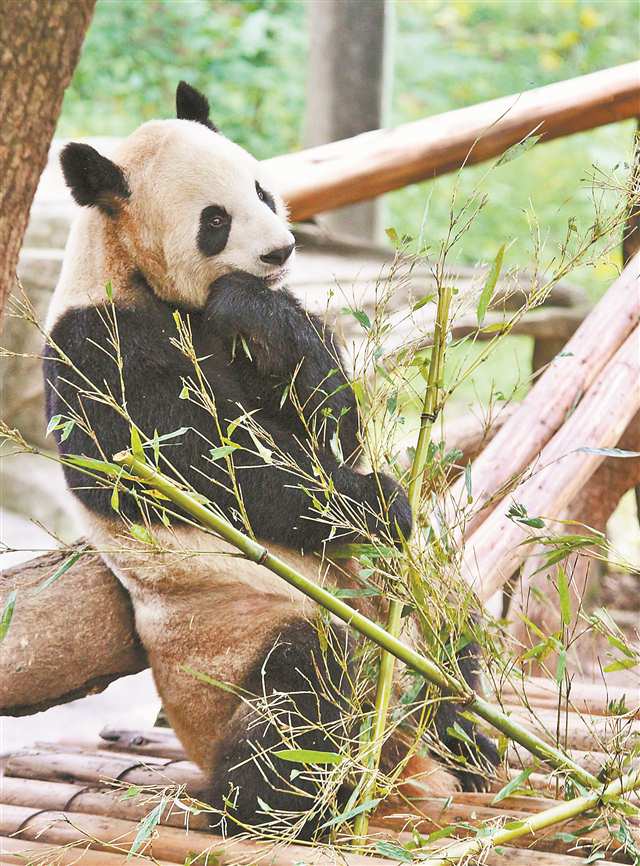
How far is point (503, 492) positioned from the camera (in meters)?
1.79

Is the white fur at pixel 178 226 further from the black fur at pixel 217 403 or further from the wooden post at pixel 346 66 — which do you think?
the wooden post at pixel 346 66

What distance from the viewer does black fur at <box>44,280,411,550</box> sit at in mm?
2012

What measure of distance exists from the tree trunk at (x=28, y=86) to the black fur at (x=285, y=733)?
2.65 feet

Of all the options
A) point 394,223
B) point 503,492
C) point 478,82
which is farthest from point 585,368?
point 478,82

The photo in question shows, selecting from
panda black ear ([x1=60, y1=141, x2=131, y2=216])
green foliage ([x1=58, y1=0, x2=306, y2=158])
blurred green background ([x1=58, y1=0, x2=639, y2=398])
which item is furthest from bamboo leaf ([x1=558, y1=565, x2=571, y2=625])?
green foliage ([x1=58, y1=0, x2=306, y2=158])

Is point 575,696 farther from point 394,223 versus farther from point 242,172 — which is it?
point 394,223

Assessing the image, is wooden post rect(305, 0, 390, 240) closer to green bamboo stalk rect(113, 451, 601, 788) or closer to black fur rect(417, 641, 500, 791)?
black fur rect(417, 641, 500, 791)

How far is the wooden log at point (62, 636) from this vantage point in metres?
2.02

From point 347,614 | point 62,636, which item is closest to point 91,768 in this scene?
point 62,636

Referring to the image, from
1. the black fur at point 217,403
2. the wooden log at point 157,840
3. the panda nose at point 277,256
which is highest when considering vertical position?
the panda nose at point 277,256

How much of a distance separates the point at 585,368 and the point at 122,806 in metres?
1.53

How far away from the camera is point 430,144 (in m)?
3.34

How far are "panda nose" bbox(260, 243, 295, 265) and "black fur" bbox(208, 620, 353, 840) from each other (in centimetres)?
72

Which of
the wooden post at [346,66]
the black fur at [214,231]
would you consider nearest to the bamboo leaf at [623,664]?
the black fur at [214,231]
